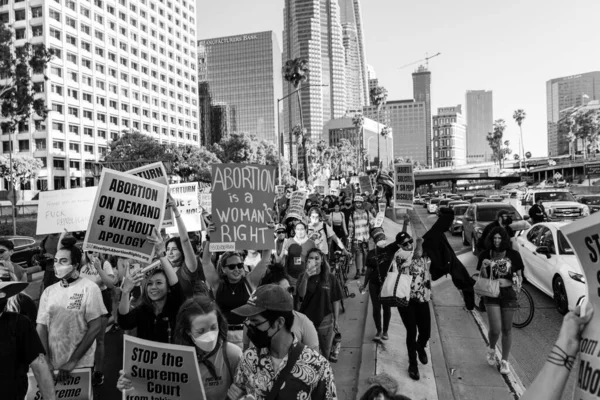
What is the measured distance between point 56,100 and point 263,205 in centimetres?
7421

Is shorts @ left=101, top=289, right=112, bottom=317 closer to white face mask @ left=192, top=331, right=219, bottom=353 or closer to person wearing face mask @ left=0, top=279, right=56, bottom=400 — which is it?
person wearing face mask @ left=0, top=279, right=56, bottom=400

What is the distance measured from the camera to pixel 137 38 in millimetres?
93500

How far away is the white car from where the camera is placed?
8133 millimetres

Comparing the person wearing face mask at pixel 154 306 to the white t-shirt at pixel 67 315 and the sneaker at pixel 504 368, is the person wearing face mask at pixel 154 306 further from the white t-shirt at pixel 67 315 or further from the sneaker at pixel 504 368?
the sneaker at pixel 504 368

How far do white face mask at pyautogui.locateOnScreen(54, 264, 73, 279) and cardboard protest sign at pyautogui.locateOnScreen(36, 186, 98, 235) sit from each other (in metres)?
3.71

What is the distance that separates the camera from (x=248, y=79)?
17188cm

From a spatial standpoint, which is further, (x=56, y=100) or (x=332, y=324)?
(x=56, y=100)

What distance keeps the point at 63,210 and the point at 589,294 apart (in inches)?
308

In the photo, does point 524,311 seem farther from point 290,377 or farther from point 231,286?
point 290,377

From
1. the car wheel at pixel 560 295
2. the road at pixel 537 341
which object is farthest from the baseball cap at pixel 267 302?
the car wheel at pixel 560 295

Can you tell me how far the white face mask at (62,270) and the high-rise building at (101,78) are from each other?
6261 cm

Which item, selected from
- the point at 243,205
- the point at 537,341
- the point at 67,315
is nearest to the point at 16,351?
the point at 67,315

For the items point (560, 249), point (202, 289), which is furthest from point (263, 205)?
point (560, 249)

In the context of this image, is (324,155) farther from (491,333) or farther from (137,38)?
(491,333)
